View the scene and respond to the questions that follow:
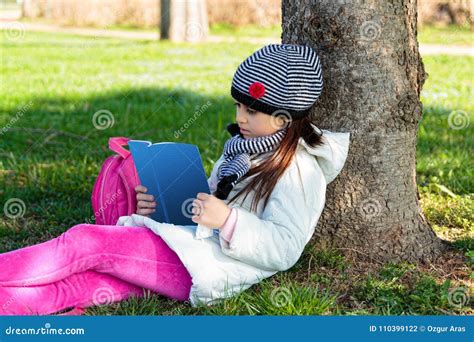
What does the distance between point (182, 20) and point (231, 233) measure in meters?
11.4

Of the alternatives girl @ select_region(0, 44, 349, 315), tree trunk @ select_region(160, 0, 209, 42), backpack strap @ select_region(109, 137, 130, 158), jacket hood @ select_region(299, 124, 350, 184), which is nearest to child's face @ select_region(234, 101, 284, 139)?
girl @ select_region(0, 44, 349, 315)

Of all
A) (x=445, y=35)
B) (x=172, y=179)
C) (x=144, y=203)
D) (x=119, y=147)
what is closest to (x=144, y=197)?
(x=144, y=203)

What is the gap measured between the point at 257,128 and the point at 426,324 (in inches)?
35.7

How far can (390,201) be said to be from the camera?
318 cm

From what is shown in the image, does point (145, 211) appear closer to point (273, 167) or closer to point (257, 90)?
point (273, 167)

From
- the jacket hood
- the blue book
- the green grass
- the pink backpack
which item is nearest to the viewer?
the jacket hood

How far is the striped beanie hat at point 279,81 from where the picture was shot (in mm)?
2703

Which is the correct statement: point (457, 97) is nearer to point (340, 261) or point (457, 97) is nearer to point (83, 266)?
point (340, 261)

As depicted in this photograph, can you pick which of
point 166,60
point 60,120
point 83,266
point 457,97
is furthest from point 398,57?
point 166,60

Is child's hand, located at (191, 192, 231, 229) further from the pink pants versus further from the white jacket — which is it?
the pink pants

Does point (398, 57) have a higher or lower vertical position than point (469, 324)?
higher

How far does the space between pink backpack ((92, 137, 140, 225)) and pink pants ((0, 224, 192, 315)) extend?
0.32 metres

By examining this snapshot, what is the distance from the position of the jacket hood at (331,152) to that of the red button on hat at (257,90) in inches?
10.2

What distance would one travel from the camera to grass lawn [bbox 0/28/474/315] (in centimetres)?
284
